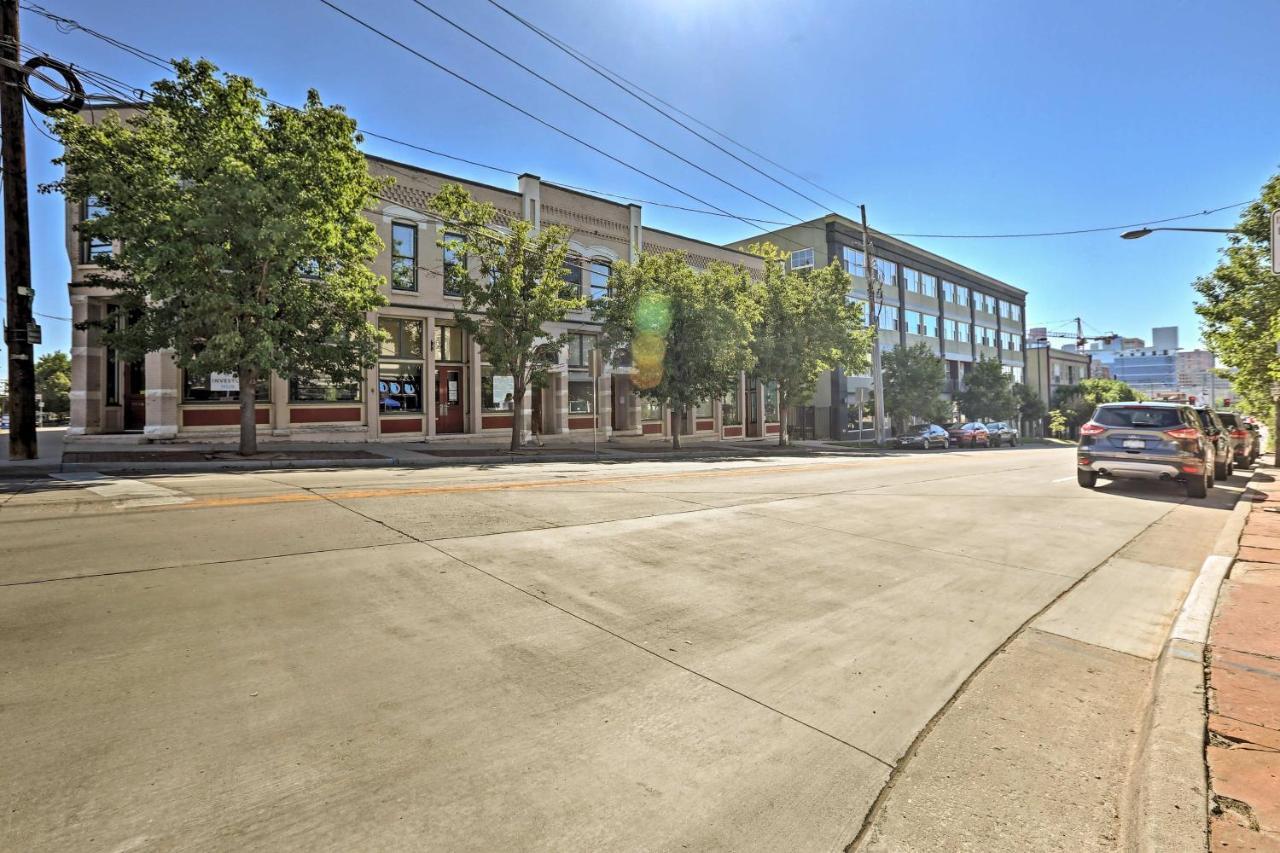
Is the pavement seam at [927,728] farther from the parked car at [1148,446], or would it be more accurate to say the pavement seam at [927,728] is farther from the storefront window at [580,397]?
Result: the storefront window at [580,397]

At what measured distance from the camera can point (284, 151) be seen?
14.1 meters

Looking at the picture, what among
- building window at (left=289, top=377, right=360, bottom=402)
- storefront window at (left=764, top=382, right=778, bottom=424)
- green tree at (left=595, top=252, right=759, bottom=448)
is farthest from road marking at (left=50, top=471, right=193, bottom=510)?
storefront window at (left=764, top=382, right=778, bottom=424)

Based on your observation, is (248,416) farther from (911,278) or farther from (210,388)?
(911,278)

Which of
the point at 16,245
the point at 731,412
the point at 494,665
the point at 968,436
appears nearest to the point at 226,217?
the point at 16,245

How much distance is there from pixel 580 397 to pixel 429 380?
22.8ft

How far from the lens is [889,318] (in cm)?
4947

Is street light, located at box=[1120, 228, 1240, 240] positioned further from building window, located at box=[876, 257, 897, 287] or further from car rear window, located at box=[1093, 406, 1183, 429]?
building window, located at box=[876, 257, 897, 287]

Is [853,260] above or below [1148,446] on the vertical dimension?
above

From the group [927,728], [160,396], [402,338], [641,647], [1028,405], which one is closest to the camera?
[927,728]

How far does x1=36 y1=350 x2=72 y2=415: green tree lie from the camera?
165 feet

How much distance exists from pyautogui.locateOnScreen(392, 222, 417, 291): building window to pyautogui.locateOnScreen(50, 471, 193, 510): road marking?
12.2 m

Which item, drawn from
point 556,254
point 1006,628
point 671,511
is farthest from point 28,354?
point 1006,628

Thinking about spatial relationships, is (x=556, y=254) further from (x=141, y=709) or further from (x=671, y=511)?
(x=141, y=709)

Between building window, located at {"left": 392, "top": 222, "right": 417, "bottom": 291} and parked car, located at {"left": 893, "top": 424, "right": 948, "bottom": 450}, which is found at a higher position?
building window, located at {"left": 392, "top": 222, "right": 417, "bottom": 291}
